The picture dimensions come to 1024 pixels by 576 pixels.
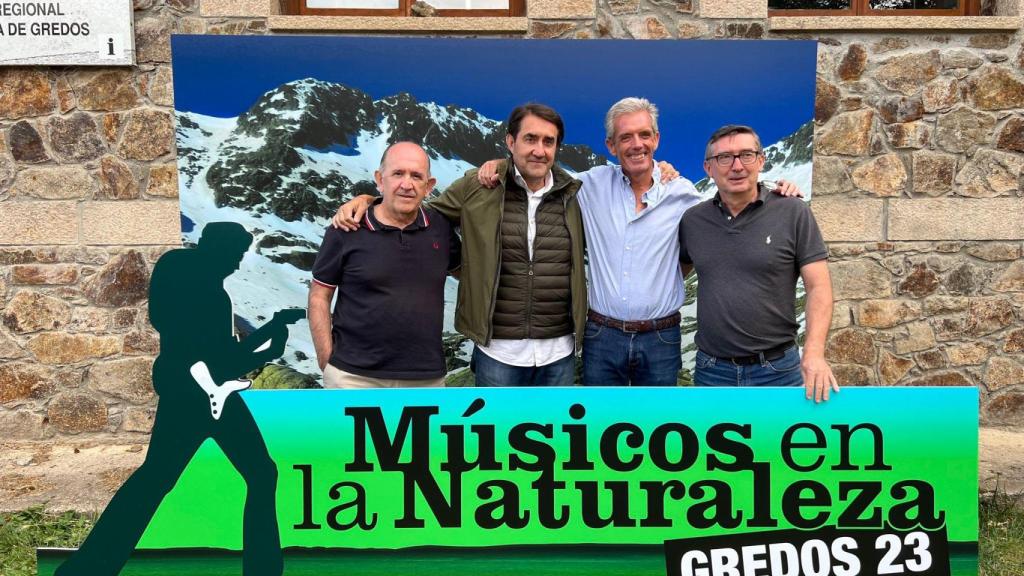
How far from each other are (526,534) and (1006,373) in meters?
3.55

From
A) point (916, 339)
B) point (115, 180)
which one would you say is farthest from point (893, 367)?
point (115, 180)

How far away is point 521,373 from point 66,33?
10.4 ft

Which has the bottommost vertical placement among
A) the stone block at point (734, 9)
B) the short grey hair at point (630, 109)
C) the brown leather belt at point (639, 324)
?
the brown leather belt at point (639, 324)

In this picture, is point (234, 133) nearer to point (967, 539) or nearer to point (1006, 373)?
point (967, 539)

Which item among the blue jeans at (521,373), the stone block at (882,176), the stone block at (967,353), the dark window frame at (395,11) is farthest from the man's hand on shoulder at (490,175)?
the stone block at (967,353)

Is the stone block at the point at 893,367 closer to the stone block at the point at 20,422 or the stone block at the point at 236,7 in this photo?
the stone block at the point at 236,7

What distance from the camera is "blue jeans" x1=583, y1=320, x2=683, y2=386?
294 cm

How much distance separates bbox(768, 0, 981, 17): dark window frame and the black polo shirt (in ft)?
9.15

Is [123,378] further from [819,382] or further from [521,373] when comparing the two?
[819,382]

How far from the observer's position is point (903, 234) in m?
4.40

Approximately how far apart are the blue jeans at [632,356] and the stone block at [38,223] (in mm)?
3115

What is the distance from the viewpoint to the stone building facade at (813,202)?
13.8ft

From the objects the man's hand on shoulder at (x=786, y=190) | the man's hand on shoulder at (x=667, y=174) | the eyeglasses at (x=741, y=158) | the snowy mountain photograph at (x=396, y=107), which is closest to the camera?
the eyeglasses at (x=741, y=158)

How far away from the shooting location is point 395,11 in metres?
4.41
